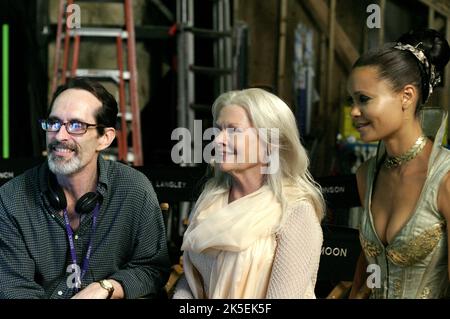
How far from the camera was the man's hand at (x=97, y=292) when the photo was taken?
2.11 meters

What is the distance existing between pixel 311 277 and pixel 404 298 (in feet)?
0.87

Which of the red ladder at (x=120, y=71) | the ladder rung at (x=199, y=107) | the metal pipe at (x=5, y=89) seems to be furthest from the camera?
the ladder rung at (x=199, y=107)

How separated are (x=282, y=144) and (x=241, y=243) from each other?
290mm

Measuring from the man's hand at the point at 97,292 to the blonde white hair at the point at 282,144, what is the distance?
1.21 ft

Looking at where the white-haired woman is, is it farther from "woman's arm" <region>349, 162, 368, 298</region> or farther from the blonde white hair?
"woman's arm" <region>349, 162, 368, 298</region>

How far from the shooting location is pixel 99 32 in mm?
5602

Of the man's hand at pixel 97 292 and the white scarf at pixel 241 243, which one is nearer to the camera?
the white scarf at pixel 241 243

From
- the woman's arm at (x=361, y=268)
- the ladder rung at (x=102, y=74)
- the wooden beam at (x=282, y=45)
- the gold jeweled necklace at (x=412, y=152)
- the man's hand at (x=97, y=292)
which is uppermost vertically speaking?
the wooden beam at (x=282, y=45)

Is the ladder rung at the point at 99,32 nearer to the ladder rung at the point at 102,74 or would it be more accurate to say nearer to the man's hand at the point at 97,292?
the ladder rung at the point at 102,74

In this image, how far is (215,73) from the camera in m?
6.00

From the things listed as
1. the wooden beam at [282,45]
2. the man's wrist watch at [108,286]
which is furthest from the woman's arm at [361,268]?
the wooden beam at [282,45]

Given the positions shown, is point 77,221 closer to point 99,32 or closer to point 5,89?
point 99,32

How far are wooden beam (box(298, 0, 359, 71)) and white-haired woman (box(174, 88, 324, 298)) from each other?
4.49 m

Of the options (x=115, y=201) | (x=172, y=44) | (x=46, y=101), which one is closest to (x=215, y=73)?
(x=172, y=44)
